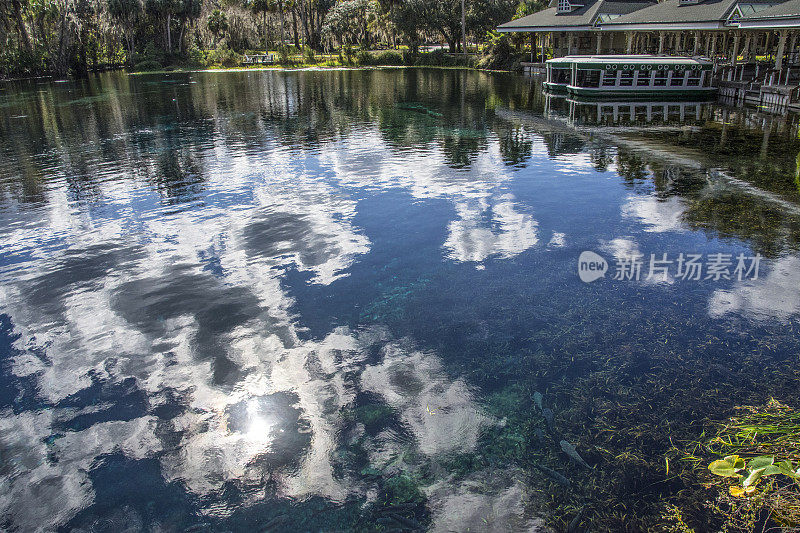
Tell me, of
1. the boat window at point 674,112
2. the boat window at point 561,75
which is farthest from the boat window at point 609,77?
the boat window at point 561,75

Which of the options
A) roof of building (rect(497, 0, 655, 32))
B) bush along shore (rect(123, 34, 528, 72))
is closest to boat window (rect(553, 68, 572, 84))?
roof of building (rect(497, 0, 655, 32))

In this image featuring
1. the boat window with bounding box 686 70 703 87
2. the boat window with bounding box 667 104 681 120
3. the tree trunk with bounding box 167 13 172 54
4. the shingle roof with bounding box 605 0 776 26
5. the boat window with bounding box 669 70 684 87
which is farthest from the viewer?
the tree trunk with bounding box 167 13 172 54

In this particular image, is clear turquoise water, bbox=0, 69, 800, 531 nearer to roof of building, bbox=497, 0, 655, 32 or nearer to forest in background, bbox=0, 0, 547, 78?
roof of building, bbox=497, 0, 655, 32

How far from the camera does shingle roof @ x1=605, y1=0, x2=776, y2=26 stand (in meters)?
31.4

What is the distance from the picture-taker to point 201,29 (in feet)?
299

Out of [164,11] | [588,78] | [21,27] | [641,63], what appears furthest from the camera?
[164,11]

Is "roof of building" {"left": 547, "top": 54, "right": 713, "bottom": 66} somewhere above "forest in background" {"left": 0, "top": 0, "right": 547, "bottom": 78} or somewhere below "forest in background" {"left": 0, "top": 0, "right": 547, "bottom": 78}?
below

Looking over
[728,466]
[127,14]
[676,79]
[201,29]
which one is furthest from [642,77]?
[201,29]

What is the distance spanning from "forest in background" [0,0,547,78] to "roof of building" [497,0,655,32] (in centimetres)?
836

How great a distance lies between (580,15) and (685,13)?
2100 cm

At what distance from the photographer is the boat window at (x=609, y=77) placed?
1406 inches

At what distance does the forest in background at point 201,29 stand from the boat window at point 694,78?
33.7 m

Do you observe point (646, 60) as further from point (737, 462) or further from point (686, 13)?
point (737, 462)

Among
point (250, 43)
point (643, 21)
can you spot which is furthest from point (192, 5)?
point (643, 21)
